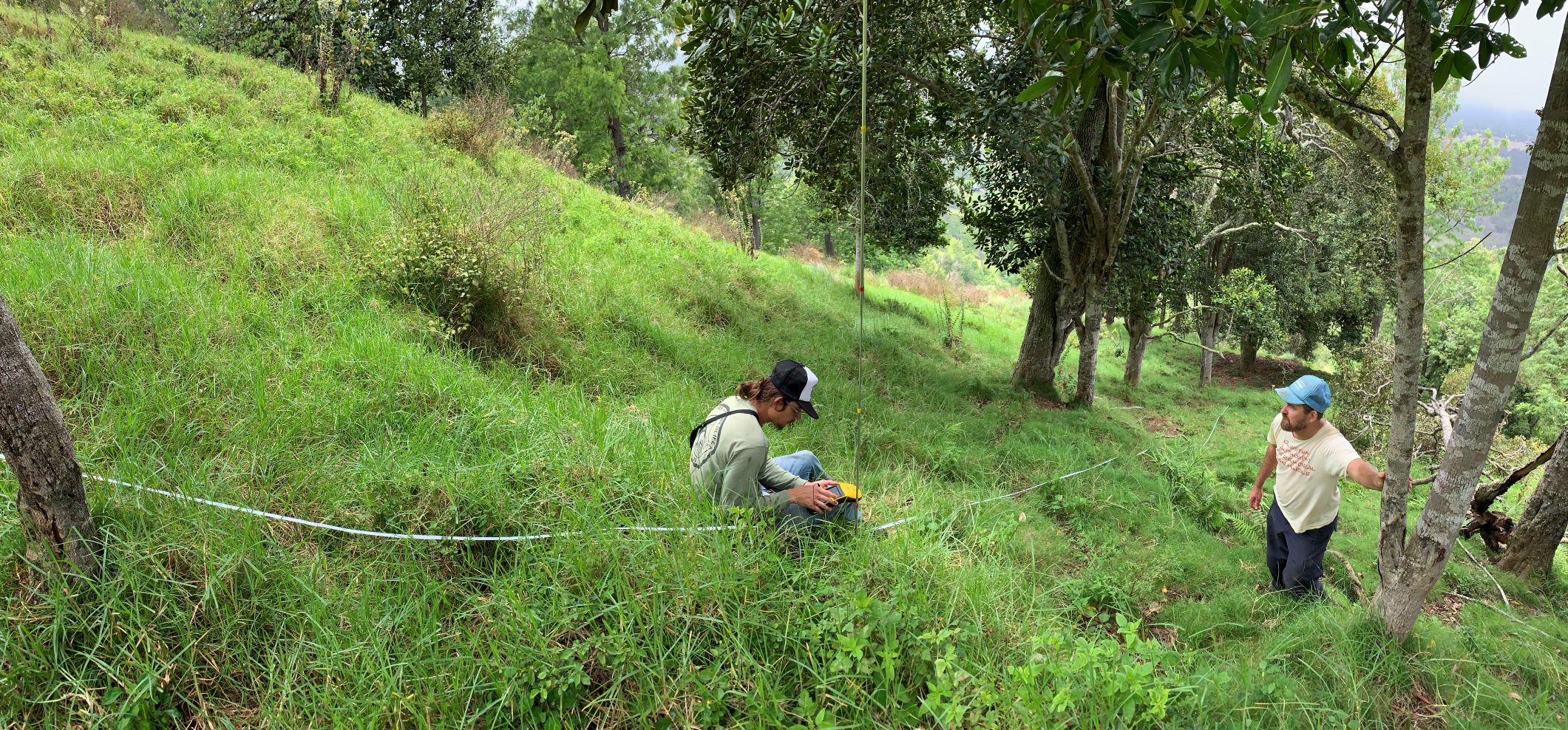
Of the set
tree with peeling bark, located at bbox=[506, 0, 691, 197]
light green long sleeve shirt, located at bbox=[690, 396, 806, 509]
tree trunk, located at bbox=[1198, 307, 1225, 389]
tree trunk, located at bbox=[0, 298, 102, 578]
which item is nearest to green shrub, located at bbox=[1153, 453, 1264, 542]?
light green long sleeve shirt, located at bbox=[690, 396, 806, 509]

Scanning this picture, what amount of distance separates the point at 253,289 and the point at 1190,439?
9.89 metres

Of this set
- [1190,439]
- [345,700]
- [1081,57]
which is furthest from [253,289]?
[1190,439]

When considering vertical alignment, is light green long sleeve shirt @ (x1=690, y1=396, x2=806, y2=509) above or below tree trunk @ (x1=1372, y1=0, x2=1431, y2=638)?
below

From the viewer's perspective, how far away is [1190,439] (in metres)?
8.83

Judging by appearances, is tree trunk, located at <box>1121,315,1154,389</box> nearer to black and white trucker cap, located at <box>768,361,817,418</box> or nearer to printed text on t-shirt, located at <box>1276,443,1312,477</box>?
printed text on t-shirt, located at <box>1276,443,1312,477</box>

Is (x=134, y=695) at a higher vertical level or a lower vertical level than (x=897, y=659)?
lower

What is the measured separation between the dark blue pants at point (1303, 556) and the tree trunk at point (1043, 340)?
5951mm

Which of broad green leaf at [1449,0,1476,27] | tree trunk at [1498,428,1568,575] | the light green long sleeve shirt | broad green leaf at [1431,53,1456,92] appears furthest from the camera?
tree trunk at [1498,428,1568,575]

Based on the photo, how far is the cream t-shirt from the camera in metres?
3.83

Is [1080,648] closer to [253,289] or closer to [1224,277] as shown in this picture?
[253,289]

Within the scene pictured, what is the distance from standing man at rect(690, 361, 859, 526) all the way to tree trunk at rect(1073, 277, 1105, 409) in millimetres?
6626

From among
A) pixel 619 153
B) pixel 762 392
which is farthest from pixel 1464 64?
pixel 619 153

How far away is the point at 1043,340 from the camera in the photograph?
1012 centimetres

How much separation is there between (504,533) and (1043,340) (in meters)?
8.64
